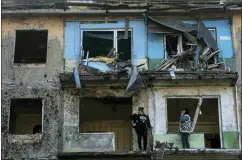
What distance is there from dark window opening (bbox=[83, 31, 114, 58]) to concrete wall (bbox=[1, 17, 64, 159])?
3.21 feet

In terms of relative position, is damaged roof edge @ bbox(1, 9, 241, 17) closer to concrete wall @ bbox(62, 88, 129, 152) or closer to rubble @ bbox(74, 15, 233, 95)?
rubble @ bbox(74, 15, 233, 95)

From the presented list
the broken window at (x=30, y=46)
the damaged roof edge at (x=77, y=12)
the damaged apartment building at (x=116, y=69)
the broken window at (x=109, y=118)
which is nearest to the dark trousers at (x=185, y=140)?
the damaged apartment building at (x=116, y=69)

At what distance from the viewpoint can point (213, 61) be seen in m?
19.5

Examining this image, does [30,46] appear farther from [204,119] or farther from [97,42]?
[204,119]

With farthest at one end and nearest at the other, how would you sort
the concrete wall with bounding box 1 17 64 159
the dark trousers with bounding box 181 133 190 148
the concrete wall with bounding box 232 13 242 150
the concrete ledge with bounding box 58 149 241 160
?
the concrete wall with bounding box 232 13 242 150
the concrete wall with bounding box 1 17 64 159
the dark trousers with bounding box 181 133 190 148
the concrete ledge with bounding box 58 149 241 160

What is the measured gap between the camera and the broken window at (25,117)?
20.0m

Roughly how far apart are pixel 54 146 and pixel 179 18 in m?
6.93

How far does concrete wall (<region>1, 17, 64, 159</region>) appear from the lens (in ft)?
60.6

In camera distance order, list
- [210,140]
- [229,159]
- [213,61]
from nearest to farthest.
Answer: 1. [229,159]
2. [213,61]
3. [210,140]

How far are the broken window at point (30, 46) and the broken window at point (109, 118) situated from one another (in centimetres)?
267

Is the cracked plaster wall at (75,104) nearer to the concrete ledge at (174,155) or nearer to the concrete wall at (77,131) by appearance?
the concrete wall at (77,131)

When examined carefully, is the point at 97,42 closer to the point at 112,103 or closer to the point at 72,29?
the point at 72,29

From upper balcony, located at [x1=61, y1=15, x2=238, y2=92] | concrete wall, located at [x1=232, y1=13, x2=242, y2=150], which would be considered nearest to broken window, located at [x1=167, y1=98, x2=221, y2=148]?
concrete wall, located at [x1=232, y1=13, x2=242, y2=150]

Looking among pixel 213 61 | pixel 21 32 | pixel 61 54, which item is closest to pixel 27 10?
pixel 21 32
